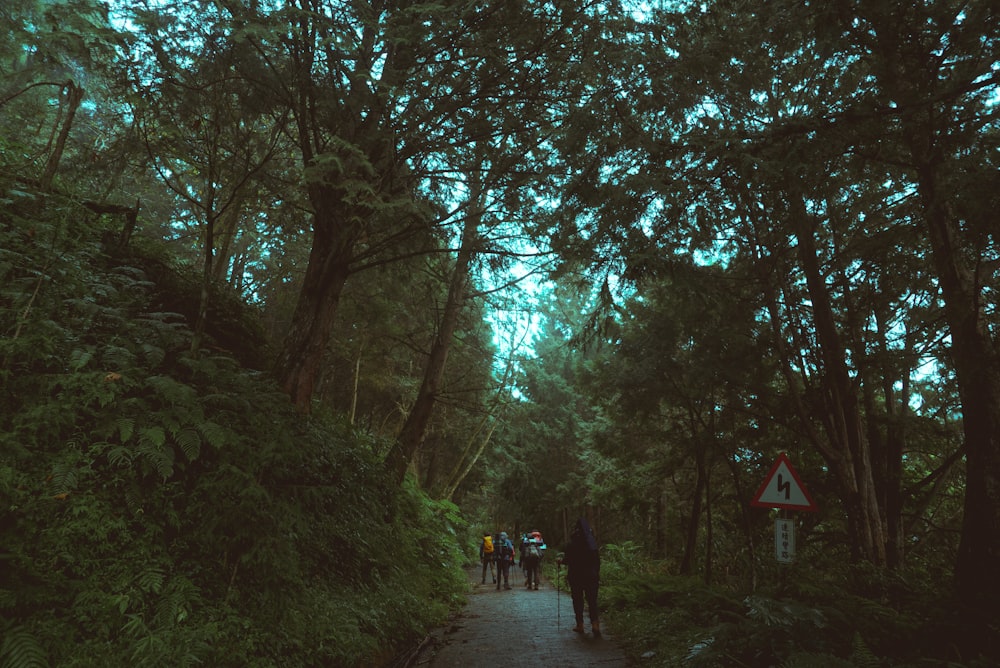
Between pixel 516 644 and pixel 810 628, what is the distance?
381 cm

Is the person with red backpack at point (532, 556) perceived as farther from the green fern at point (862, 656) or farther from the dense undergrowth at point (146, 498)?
the green fern at point (862, 656)

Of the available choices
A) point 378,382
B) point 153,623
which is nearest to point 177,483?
point 153,623

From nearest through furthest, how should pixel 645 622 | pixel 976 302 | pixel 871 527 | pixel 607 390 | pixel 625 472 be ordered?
pixel 976 302, pixel 645 622, pixel 871 527, pixel 607 390, pixel 625 472

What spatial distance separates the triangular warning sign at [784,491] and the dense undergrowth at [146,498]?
5278 millimetres

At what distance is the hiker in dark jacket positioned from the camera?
8.34m

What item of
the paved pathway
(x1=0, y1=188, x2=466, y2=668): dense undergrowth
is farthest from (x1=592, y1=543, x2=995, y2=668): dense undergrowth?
(x1=0, y1=188, x2=466, y2=668): dense undergrowth

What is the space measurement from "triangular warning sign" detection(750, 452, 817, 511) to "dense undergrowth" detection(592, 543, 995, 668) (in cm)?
108

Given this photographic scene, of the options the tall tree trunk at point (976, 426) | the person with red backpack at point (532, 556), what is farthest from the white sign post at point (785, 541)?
the person with red backpack at point (532, 556)

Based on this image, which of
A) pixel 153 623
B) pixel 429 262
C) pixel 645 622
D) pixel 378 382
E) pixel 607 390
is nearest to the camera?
pixel 153 623

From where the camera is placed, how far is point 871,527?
947 centimetres

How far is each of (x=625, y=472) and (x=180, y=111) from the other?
50.7 ft

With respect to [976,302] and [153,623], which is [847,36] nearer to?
[976,302]

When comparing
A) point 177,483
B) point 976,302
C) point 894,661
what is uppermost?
point 976,302

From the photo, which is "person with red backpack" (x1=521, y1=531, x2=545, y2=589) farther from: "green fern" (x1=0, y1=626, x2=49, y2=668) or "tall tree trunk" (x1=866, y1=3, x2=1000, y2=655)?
"green fern" (x1=0, y1=626, x2=49, y2=668)
